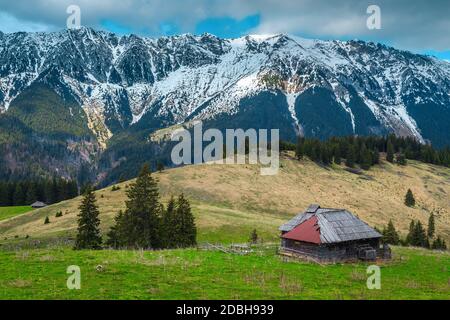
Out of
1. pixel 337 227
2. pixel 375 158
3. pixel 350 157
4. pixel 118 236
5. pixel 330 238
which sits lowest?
pixel 118 236

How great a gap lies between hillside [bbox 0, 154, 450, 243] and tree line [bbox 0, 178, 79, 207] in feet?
186

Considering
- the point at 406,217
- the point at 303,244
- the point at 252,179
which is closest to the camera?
the point at 303,244

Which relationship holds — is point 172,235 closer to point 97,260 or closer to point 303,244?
point 303,244

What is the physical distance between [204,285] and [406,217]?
103798mm

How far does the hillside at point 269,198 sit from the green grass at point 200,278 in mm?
35330

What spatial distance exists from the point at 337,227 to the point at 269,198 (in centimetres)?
6855

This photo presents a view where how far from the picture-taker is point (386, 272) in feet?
139

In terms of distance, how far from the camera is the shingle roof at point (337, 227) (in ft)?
162

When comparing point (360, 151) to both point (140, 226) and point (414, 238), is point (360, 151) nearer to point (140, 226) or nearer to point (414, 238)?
point (414, 238)

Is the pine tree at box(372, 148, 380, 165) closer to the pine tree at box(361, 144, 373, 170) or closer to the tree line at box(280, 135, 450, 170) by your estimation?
the tree line at box(280, 135, 450, 170)

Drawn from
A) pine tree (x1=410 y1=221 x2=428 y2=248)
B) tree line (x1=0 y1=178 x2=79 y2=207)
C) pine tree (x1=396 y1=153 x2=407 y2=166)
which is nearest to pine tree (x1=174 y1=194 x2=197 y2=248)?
pine tree (x1=410 y1=221 x2=428 y2=248)

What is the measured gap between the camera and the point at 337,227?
51625 mm

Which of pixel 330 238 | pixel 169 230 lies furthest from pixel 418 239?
pixel 169 230
